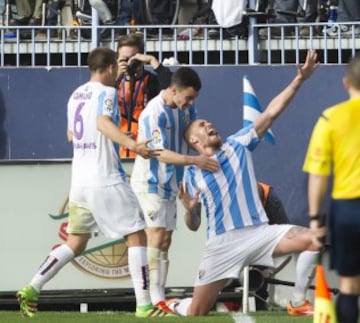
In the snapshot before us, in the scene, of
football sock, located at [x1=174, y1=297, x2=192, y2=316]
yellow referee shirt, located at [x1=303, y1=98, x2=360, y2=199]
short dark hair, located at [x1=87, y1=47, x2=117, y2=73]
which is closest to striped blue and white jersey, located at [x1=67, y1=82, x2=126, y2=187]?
short dark hair, located at [x1=87, y1=47, x2=117, y2=73]

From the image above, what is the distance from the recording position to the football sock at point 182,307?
1299 centimetres

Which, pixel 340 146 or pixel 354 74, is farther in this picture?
pixel 354 74

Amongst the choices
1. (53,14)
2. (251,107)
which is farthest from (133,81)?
(53,14)

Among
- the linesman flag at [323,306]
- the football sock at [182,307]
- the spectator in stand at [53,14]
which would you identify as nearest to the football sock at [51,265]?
the football sock at [182,307]

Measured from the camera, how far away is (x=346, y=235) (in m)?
9.97

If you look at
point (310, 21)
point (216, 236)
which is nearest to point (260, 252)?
point (216, 236)

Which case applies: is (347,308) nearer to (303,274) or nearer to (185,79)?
(303,274)

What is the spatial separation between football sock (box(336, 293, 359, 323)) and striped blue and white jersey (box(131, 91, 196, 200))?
384 centimetres

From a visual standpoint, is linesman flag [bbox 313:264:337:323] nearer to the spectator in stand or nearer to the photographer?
the photographer

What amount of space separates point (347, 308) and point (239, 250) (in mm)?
2986

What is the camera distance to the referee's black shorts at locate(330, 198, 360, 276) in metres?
9.92

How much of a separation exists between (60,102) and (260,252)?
5.69 metres

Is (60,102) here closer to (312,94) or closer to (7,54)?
(7,54)

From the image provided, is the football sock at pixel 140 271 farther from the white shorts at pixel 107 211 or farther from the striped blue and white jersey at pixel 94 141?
the striped blue and white jersey at pixel 94 141
